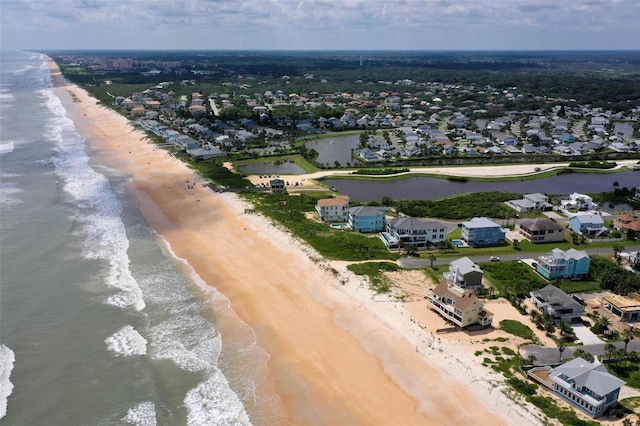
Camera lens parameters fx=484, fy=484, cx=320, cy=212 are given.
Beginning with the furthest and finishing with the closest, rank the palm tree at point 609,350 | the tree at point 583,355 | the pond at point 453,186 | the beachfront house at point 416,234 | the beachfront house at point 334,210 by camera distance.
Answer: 1. the pond at point 453,186
2. the beachfront house at point 334,210
3. the beachfront house at point 416,234
4. the palm tree at point 609,350
5. the tree at point 583,355

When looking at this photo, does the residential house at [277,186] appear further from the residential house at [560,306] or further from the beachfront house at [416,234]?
the residential house at [560,306]

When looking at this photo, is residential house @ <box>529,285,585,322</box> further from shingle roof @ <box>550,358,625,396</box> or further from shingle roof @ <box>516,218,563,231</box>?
shingle roof @ <box>516,218,563,231</box>

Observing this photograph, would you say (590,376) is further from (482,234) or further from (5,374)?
(5,374)

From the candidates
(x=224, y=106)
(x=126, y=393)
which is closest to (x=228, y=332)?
(x=126, y=393)

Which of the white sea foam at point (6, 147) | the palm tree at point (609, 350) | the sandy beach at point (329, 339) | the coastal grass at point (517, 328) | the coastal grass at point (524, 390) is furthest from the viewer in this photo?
the white sea foam at point (6, 147)

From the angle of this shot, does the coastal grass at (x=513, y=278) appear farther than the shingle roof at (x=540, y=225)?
No

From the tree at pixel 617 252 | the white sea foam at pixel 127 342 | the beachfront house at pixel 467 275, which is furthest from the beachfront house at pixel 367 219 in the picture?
the white sea foam at pixel 127 342

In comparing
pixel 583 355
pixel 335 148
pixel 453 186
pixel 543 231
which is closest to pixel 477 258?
pixel 543 231
